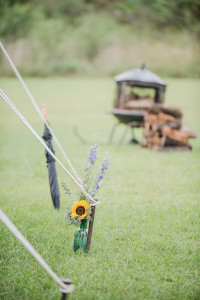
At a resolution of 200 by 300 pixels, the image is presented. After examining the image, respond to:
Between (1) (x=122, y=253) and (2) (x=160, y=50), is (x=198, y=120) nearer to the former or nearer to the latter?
(1) (x=122, y=253)

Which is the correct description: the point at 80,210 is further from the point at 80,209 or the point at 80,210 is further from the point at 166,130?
the point at 166,130

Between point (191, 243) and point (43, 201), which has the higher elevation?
point (191, 243)

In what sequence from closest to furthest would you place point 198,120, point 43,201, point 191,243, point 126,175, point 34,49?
point 191,243, point 43,201, point 126,175, point 198,120, point 34,49

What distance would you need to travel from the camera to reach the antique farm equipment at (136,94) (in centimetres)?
793

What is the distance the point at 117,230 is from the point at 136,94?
5.80m

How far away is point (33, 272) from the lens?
2461 millimetres

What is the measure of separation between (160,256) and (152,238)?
35 centimetres

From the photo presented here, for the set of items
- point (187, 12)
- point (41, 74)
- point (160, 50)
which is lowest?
point (41, 74)

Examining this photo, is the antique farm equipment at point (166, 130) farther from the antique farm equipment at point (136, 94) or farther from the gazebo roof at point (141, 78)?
the gazebo roof at point (141, 78)

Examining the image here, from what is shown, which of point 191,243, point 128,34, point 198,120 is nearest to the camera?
point 191,243

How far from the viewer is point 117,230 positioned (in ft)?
10.8

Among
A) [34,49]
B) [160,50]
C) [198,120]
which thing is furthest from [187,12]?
[198,120]

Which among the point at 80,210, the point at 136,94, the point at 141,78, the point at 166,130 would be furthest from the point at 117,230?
the point at 136,94

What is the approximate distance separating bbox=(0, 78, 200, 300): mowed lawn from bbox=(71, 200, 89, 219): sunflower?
0.32 m
